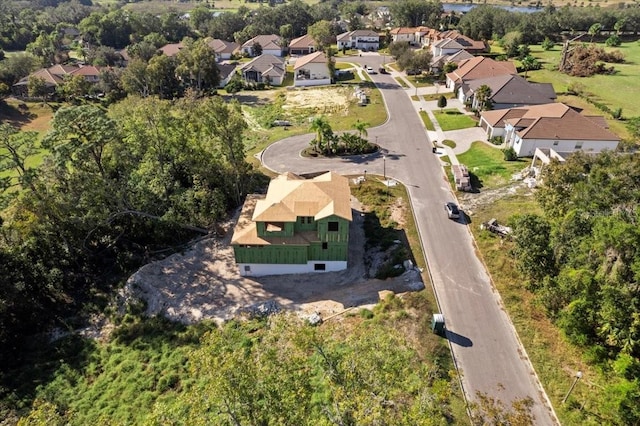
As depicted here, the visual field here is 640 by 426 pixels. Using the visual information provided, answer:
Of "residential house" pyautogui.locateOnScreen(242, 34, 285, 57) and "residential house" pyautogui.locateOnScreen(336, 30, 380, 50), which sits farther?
"residential house" pyautogui.locateOnScreen(242, 34, 285, 57)

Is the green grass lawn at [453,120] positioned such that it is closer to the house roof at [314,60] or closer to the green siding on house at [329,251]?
the house roof at [314,60]

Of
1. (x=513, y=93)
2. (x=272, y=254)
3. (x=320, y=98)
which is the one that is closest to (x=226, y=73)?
(x=320, y=98)

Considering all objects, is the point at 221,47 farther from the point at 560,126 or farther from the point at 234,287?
the point at 234,287

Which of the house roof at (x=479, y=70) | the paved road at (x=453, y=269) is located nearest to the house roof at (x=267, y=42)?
the house roof at (x=479, y=70)

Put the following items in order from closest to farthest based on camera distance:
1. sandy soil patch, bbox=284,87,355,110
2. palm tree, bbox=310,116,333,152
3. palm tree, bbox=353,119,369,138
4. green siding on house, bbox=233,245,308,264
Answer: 1. green siding on house, bbox=233,245,308,264
2. palm tree, bbox=310,116,333,152
3. palm tree, bbox=353,119,369,138
4. sandy soil patch, bbox=284,87,355,110

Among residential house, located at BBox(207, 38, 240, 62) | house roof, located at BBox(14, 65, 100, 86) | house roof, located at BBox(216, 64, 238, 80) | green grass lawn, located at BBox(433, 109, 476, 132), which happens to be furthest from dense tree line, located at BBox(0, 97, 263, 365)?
→ residential house, located at BBox(207, 38, 240, 62)

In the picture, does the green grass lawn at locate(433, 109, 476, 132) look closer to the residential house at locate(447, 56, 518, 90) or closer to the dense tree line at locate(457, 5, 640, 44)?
the residential house at locate(447, 56, 518, 90)
